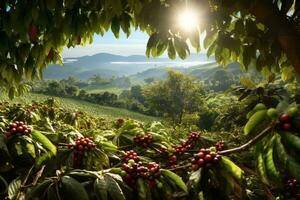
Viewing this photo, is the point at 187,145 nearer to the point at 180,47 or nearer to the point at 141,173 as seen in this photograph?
the point at 141,173

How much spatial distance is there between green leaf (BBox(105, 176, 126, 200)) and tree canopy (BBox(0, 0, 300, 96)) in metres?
1.82

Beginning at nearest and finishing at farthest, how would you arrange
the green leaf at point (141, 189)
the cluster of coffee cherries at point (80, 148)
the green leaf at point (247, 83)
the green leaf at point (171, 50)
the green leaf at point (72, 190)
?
the green leaf at point (72, 190) < the green leaf at point (141, 189) < the cluster of coffee cherries at point (80, 148) < the green leaf at point (171, 50) < the green leaf at point (247, 83)

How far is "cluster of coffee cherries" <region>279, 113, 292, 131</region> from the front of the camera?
2143 mm

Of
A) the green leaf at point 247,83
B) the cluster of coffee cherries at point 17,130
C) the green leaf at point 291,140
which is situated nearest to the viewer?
the green leaf at point 291,140

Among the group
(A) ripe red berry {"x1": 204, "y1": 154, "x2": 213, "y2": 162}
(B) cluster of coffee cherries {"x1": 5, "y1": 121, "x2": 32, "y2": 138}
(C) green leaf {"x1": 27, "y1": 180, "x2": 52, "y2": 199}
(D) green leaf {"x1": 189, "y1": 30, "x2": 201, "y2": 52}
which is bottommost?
(C) green leaf {"x1": 27, "y1": 180, "x2": 52, "y2": 199}

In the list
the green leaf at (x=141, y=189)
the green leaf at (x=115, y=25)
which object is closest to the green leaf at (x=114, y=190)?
the green leaf at (x=141, y=189)

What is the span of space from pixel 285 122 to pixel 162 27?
2588 mm

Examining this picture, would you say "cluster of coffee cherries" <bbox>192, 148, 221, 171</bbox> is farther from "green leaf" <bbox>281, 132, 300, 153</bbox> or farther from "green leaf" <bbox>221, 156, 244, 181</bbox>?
"green leaf" <bbox>281, 132, 300, 153</bbox>

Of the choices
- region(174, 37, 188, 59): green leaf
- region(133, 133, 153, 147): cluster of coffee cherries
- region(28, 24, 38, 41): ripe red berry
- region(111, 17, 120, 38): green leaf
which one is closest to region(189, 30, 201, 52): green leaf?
region(174, 37, 188, 59): green leaf

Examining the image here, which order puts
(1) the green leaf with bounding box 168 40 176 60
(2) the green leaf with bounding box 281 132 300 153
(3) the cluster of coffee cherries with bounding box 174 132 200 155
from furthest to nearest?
(1) the green leaf with bounding box 168 40 176 60 < (3) the cluster of coffee cherries with bounding box 174 132 200 155 < (2) the green leaf with bounding box 281 132 300 153

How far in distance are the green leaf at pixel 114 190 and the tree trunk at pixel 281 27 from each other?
2197mm

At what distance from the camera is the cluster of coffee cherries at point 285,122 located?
214 cm

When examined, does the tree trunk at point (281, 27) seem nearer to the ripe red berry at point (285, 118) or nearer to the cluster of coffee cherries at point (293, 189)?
the cluster of coffee cherries at point (293, 189)

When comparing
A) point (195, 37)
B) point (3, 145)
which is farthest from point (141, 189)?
point (195, 37)
